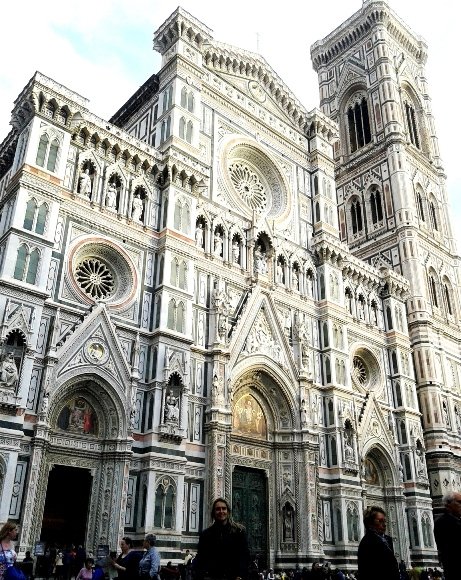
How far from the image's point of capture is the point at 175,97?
2536cm

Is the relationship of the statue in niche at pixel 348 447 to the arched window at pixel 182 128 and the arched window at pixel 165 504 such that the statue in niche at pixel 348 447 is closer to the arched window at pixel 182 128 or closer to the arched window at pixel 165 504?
the arched window at pixel 165 504

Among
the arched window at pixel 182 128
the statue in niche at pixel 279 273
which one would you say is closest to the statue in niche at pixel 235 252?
the statue in niche at pixel 279 273

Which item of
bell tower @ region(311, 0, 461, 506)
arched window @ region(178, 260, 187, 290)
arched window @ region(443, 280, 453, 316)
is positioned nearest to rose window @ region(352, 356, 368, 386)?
bell tower @ region(311, 0, 461, 506)

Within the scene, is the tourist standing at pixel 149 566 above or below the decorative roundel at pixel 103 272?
below

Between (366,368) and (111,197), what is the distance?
16.3 meters

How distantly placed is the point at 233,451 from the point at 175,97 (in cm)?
1505

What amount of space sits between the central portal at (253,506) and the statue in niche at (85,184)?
11678 millimetres

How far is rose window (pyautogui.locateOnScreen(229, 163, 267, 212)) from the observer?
2825cm

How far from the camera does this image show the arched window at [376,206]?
40375mm

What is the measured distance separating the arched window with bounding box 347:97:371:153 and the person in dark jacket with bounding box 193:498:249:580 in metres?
41.7

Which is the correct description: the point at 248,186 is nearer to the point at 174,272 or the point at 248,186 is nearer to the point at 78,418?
the point at 174,272

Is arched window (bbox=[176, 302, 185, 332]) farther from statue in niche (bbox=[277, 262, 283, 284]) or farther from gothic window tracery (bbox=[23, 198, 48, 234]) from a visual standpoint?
statue in niche (bbox=[277, 262, 283, 284])

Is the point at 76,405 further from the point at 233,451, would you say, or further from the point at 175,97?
the point at 175,97

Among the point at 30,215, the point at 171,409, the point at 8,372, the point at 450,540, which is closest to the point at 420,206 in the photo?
the point at 171,409
